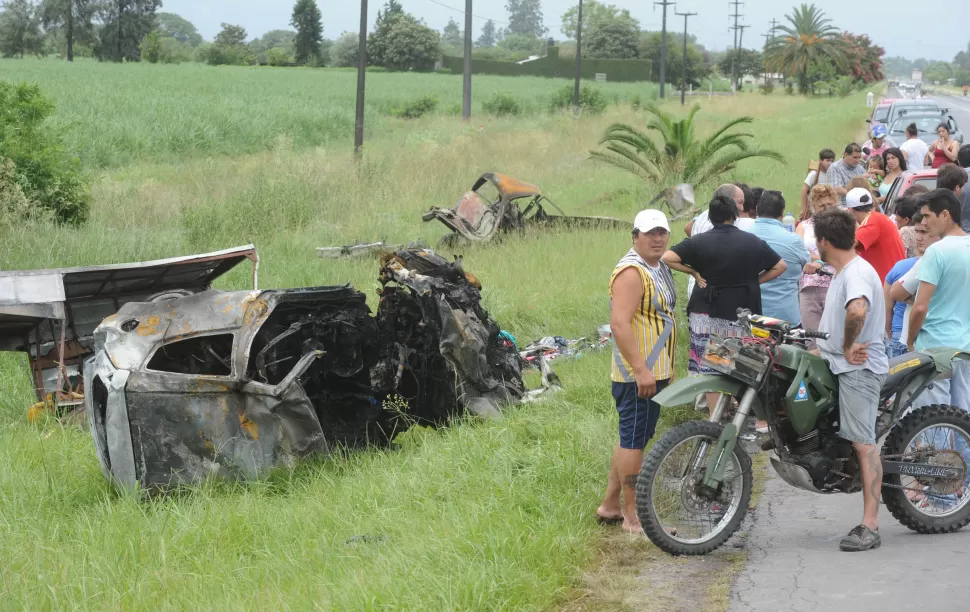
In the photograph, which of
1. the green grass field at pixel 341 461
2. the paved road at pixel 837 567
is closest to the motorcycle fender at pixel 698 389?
the paved road at pixel 837 567

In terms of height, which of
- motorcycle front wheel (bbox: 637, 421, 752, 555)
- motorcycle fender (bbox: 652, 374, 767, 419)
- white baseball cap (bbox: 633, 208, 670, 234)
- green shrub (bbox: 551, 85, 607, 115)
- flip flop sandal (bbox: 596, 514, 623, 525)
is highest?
green shrub (bbox: 551, 85, 607, 115)

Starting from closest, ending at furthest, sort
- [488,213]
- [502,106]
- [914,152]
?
1. [488,213]
2. [914,152]
3. [502,106]

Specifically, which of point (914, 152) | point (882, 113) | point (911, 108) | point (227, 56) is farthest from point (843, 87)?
point (914, 152)

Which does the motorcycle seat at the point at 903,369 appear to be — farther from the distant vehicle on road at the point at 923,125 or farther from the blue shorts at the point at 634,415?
the distant vehicle on road at the point at 923,125

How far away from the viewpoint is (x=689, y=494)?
4.97 m

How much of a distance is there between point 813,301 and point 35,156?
12.4 metres

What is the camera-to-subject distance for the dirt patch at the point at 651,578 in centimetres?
439

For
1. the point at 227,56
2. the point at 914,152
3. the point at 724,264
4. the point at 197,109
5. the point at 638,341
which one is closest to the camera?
the point at 638,341

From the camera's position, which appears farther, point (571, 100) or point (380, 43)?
point (380, 43)

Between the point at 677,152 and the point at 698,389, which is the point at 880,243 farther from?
the point at 677,152

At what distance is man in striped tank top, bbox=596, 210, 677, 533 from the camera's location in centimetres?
509

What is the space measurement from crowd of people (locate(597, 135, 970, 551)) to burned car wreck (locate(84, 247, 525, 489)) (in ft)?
6.09

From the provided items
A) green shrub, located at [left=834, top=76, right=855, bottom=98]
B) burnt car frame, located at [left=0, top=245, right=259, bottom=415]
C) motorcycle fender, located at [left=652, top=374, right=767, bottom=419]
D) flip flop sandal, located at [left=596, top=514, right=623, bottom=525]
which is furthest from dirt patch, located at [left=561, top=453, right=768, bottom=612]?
green shrub, located at [left=834, top=76, right=855, bottom=98]

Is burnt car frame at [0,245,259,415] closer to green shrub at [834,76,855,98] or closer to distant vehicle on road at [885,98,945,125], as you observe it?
distant vehicle on road at [885,98,945,125]
